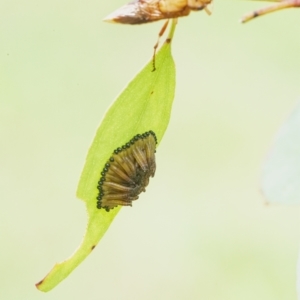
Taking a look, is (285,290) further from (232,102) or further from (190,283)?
(232,102)

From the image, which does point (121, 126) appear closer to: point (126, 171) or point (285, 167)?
point (126, 171)

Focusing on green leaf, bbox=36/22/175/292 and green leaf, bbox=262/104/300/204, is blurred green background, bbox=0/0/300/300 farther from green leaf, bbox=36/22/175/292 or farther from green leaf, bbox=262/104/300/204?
green leaf, bbox=262/104/300/204

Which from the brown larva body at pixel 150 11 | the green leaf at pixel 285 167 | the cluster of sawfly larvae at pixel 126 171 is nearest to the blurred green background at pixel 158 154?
the cluster of sawfly larvae at pixel 126 171

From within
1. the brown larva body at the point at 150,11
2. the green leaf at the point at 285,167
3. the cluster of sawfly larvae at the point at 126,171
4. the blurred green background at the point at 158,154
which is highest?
the brown larva body at the point at 150,11

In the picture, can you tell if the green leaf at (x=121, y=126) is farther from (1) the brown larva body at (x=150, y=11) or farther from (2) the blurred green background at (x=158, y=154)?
(2) the blurred green background at (x=158, y=154)

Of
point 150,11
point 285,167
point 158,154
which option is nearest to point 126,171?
point 150,11

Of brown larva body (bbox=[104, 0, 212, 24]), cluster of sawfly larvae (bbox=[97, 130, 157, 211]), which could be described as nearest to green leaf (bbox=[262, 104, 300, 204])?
brown larva body (bbox=[104, 0, 212, 24])
